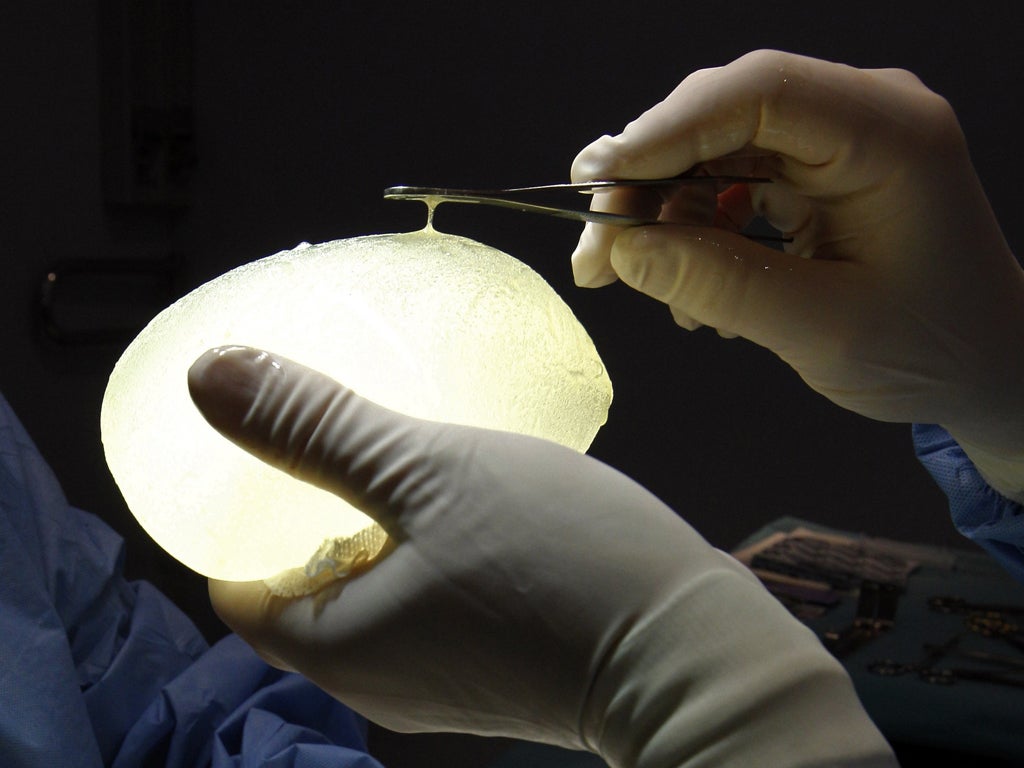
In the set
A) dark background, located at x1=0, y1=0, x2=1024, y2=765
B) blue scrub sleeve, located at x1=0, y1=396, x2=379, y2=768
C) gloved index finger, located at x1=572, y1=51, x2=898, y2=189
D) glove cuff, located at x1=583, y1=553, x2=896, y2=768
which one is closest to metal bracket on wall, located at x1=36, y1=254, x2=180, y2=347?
dark background, located at x1=0, y1=0, x2=1024, y2=765

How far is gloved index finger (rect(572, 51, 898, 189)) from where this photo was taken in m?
0.78

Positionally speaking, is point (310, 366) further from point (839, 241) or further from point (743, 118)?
point (839, 241)

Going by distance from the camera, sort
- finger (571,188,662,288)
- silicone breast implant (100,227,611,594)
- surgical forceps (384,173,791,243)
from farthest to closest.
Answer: finger (571,188,662,288) < surgical forceps (384,173,791,243) < silicone breast implant (100,227,611,594)

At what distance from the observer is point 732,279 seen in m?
0.85

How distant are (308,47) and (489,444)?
54.7 inches

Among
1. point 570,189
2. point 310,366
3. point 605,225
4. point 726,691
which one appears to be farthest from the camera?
point 605,225

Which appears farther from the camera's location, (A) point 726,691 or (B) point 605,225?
(B) point 605,225

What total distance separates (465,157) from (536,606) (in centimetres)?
122

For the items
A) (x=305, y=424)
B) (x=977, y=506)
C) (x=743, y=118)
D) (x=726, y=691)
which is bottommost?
(x=977, y=506)

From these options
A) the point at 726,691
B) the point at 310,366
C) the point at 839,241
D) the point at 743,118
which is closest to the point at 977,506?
the point at 839,241

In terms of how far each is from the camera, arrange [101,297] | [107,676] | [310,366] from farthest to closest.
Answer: [101,297]
[107,676]
[310,366]

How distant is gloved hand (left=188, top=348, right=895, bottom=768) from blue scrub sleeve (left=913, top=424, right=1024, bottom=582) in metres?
0.69

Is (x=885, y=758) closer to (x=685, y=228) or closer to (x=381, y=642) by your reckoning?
(x=381, y=642)

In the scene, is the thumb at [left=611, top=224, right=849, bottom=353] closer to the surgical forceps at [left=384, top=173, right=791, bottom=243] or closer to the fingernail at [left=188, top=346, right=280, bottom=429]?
the surgical forceps at [left=384, top=173, right=791, bottom=243]
